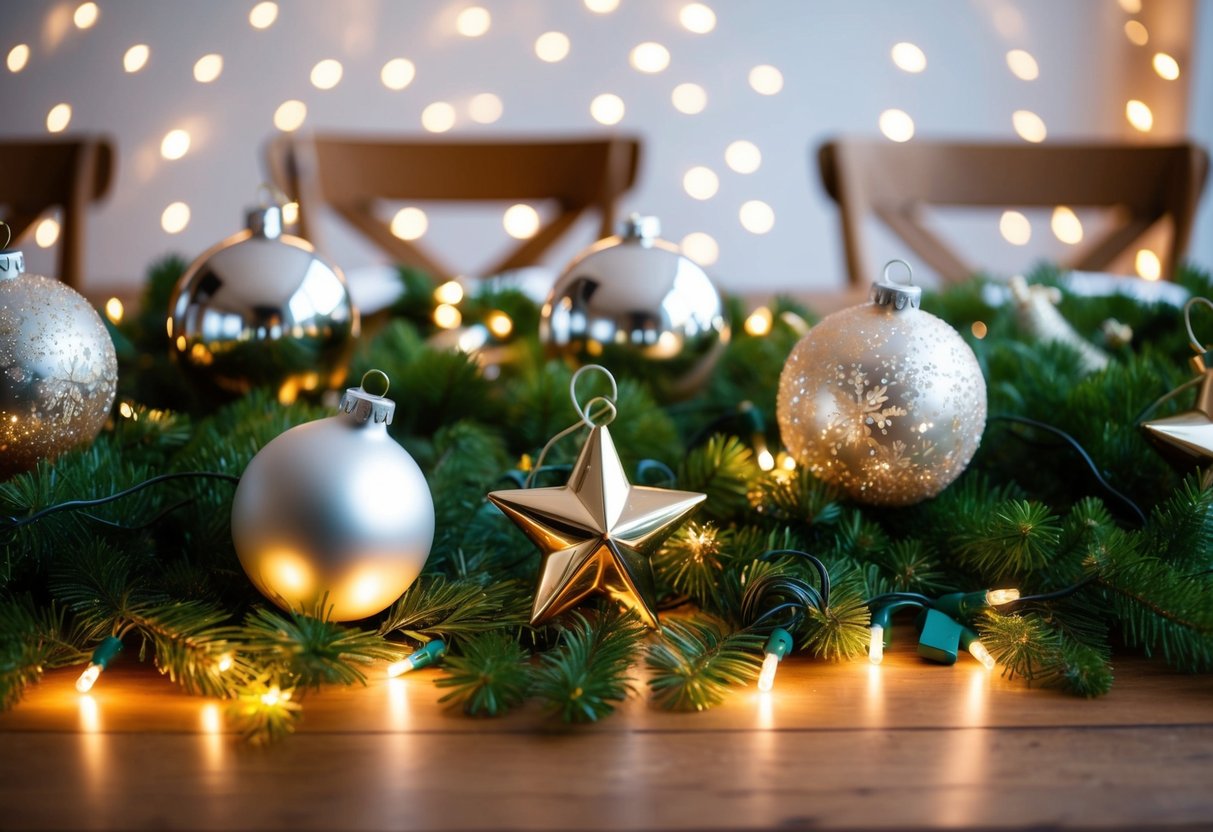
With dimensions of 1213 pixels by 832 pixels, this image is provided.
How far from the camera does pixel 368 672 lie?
481mm

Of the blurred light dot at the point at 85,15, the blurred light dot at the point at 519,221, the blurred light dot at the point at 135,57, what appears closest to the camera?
the blurred light dot at the point at 85,15

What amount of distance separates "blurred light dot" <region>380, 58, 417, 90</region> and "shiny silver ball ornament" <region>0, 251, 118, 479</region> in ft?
7.86

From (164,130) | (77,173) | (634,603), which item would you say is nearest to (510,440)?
(634,603)

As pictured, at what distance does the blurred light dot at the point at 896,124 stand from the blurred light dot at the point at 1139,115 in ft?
2.04

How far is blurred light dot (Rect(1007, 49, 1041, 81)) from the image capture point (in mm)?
2982

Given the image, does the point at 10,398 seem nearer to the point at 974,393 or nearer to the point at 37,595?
the point at 37,595

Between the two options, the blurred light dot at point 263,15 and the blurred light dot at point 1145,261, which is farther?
the blurred light dot at point 1145,261

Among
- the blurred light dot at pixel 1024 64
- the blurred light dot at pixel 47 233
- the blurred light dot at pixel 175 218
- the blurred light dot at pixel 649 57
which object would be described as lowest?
the blurred light dot at pixel 47 233

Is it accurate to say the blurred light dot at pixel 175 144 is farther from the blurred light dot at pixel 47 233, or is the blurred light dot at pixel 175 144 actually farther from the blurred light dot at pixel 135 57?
the blurred light dot at pixel 47 233

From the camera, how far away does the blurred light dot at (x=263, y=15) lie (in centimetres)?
246

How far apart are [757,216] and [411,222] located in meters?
1.03

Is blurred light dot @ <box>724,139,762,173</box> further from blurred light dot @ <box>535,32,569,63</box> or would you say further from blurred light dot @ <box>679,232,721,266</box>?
blurred light dot @ <box>535,32,569,63</box>

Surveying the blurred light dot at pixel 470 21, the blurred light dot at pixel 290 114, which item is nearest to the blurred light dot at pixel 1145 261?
the blurred light dot at pixel 470 21

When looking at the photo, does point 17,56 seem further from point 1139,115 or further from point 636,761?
point 1139,115
